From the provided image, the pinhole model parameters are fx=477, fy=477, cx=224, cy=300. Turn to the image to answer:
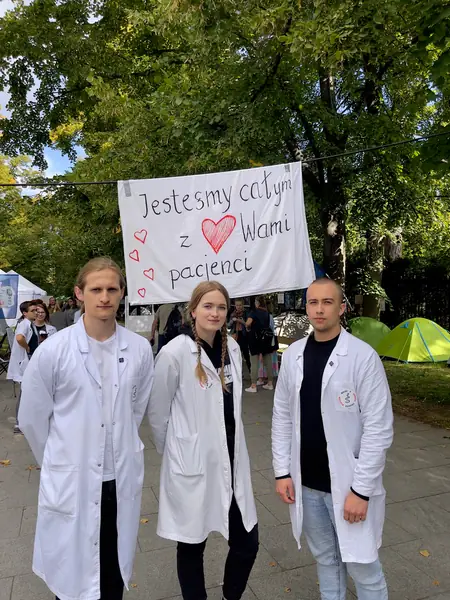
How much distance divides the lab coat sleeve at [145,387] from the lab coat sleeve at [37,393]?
1.37ft

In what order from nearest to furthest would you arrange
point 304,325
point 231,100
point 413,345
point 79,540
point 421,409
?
point 79,540 < point 421,409 < point 231,100 < point 413,345 < point 304,325

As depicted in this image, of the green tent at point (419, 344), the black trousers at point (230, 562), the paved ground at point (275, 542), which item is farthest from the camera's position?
the green tent at point (419, 344)

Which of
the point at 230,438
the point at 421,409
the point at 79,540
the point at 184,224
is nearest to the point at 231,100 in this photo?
the point at 184,224

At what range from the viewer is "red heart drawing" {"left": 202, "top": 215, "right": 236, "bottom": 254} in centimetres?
381

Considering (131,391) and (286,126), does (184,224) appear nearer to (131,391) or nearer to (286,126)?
(131,391)

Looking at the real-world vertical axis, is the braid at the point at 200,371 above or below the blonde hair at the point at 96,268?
below

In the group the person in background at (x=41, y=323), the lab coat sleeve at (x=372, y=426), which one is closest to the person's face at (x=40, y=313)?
the person in background at (x=41, y=323)

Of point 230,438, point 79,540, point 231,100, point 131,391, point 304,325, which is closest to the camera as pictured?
point 79,540

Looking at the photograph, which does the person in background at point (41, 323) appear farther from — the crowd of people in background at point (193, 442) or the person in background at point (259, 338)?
the crowd of people in background at point (193, 442)

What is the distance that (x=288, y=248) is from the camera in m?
3.85

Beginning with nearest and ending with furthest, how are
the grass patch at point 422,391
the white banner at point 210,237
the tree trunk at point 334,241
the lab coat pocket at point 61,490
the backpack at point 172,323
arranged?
the lab coat pocket at point 61,490 → the white banner at point 210,237 → the grass patch at point 422,391 → the backpack at point 172,323 → the tree trunk at point 334,241

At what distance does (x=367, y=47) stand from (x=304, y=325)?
7.87 meters

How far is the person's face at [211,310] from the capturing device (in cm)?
247

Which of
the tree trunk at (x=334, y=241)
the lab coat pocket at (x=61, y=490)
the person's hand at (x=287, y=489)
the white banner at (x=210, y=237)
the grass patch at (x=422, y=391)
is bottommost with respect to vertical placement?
the grass patch at (x=422, y=391)
